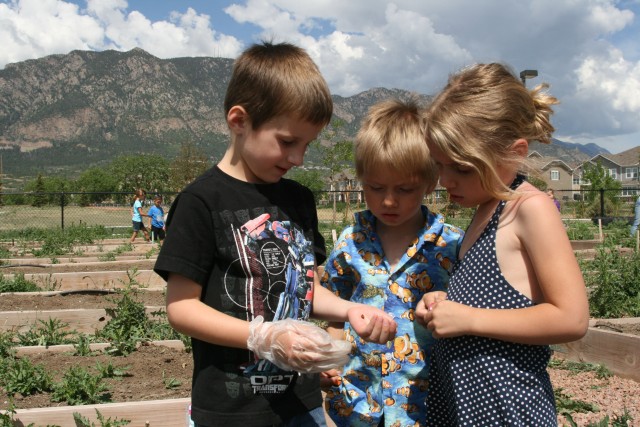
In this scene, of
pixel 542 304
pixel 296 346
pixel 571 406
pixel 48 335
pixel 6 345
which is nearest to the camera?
pixel 296 346

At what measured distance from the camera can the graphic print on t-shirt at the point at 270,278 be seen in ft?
5.35

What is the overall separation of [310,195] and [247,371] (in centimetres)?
65

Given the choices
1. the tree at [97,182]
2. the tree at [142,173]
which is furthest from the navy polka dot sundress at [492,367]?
the tree at [142,173]

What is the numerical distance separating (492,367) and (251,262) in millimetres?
737

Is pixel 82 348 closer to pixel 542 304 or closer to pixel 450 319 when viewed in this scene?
pixel 450 319

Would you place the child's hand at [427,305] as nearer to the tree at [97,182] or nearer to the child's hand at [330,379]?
the child's hand at [330,379]

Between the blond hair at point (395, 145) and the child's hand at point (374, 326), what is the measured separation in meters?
0.51

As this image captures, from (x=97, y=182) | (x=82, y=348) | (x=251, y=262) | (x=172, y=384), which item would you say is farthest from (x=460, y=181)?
(x=97, y=182)

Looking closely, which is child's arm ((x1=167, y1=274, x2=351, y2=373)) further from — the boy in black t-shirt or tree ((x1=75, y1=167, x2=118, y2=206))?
tree ((x1=75, y1=167, x2=118, y2=206))

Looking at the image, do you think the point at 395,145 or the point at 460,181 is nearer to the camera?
the point at 460,181

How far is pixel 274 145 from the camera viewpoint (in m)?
1.65

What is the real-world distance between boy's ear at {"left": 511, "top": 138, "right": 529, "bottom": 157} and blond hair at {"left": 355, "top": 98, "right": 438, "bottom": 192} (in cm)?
31

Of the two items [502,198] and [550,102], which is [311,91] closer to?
[502,198]

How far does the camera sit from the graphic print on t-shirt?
5.35 ft
